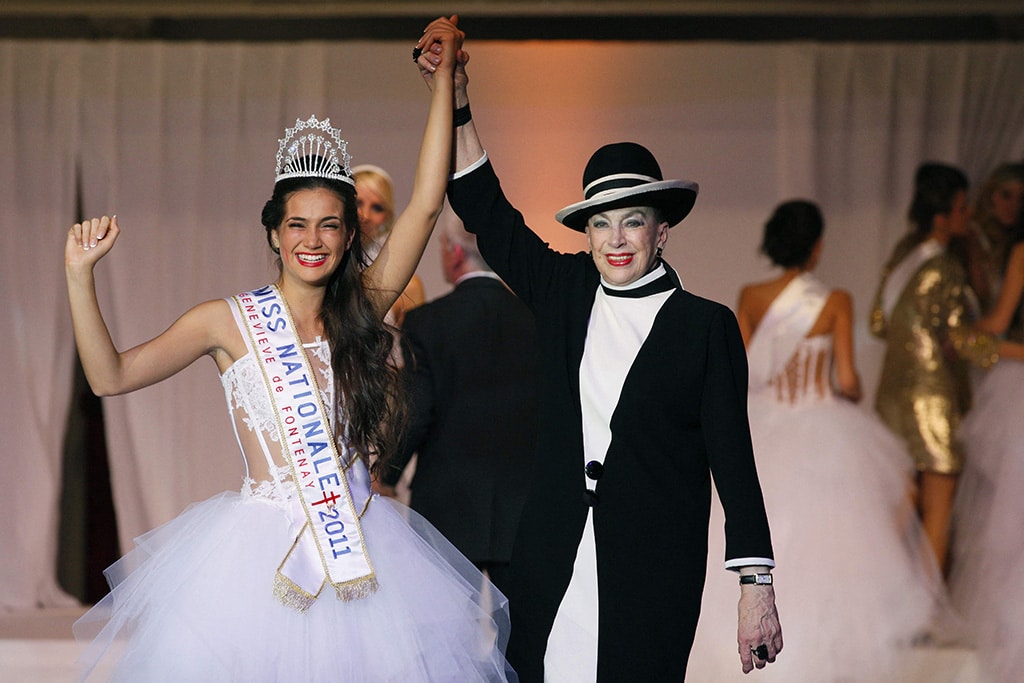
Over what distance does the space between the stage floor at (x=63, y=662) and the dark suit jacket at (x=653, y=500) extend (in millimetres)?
1803

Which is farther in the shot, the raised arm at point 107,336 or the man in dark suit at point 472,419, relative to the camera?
the man in dark suit at point 472,419

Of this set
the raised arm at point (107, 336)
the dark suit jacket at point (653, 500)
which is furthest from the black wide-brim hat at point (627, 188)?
the raised arm at point (107, 336)

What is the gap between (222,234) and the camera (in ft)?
17.9

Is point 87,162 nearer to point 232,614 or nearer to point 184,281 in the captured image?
point 184,281

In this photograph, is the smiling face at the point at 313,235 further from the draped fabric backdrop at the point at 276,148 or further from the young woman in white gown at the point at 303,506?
the draped fabric backdrop at the point at 276,148

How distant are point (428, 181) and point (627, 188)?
40cm

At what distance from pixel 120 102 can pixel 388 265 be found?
3464 mm

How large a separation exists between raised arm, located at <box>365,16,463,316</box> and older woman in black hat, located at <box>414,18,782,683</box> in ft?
0.90

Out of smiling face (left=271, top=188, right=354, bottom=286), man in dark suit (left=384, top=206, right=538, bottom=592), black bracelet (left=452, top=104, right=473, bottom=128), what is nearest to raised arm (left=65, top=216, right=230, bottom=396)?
smiling face (left=271, top=188, right=354, bottom=286)

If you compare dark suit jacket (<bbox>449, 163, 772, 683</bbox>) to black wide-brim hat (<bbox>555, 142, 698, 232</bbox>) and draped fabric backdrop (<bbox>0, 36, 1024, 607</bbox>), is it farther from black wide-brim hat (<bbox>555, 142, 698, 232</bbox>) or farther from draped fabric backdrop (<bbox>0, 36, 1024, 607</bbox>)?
draped fabric backdrop (<bbox>0, 36, 1024, 607</bbox>)

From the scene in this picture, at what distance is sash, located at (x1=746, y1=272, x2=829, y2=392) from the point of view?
14.4 ft

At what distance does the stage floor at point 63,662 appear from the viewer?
3.98 m

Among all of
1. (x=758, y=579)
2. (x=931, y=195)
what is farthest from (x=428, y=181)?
(x=931, y=195)

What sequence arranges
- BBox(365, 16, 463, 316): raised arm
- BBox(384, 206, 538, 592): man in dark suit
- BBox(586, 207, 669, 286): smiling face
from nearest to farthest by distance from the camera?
1. BBox(586, 207, 669, 286): smiling face
2. BBox(365, 16, 463, 316): raised arm
3. BBox(384, 206, 538, 592): man in dark suit
